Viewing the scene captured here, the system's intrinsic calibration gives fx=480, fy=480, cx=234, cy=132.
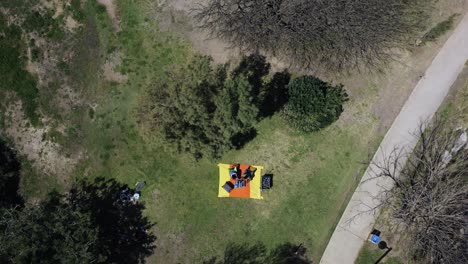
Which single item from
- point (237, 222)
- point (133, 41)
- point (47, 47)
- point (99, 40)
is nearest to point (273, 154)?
point (237, 222)

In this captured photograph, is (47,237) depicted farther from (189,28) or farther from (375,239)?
(375,239)

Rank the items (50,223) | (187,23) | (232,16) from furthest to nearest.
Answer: (187,23) → (232,16) → (50,223)

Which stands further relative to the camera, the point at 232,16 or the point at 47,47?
the point at 47,47

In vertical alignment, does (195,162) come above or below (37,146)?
above

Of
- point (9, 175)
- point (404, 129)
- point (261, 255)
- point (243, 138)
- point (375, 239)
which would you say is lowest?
point (9, 175)

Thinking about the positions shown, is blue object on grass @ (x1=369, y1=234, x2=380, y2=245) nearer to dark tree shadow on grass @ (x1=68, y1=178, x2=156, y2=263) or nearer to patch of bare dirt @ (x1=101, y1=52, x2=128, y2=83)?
dark tree shadow on grass @ (x1=68, y1=178, x2=156, y2=263)

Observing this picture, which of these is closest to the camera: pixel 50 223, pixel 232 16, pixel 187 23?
pixel 50 223

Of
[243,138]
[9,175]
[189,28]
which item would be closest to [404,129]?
[243,138]

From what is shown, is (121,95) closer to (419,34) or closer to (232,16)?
(232,16)

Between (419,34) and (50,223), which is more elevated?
(419,34)
